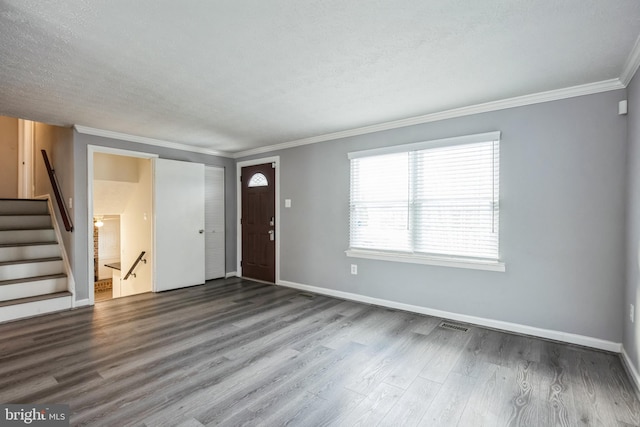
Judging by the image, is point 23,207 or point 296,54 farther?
point 23,207

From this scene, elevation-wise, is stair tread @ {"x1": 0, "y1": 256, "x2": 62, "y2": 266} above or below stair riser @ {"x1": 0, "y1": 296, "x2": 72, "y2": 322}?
above

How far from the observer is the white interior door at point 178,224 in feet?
16.3

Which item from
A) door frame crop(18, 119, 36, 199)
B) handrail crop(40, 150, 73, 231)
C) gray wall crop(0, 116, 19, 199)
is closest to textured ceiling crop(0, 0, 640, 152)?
handrail crop(40, 150, 73, 231)

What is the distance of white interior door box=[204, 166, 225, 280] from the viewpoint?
571cm

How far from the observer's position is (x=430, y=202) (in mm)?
3701

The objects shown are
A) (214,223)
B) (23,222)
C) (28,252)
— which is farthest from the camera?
(214,223)

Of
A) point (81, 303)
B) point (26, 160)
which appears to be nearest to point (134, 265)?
point (81, 303)

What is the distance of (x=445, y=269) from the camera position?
3.62 metres

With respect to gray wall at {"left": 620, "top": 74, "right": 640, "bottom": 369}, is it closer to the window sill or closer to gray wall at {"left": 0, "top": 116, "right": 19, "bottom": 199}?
the window sill

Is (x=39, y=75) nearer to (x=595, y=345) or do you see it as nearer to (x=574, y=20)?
(x=574, y=20)

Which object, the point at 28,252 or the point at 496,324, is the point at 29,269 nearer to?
the point at 28,252

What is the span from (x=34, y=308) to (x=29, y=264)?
69cm

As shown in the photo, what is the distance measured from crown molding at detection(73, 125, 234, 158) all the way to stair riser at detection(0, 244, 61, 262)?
1.77 m

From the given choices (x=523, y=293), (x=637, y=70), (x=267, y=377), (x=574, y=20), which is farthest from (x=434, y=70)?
(x=267, y=377)
